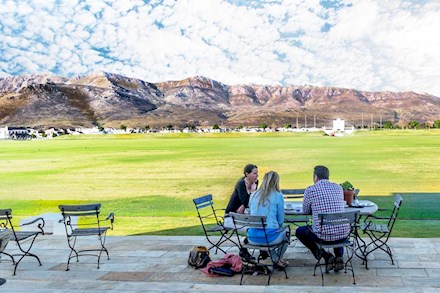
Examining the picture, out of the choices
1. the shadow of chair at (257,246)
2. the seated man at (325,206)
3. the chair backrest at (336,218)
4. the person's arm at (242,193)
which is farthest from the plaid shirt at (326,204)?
the person's arm at (242,193)

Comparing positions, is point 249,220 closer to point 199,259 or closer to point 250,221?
point 250,221

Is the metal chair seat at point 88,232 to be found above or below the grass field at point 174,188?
above

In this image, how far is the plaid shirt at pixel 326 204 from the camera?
7.30 metres

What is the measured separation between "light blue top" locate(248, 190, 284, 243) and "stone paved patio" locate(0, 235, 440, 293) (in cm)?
60

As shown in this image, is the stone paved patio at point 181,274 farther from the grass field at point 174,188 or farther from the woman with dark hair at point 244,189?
the grass field at point 174,188

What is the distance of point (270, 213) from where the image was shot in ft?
24.2

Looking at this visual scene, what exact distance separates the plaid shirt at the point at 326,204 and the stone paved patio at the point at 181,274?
2.03 feet

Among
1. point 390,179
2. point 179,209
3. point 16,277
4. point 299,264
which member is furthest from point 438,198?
point 16,277

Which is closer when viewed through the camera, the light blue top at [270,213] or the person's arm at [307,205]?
the light blue top at [270,213]

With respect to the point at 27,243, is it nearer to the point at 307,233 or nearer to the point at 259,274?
the point at 259,274

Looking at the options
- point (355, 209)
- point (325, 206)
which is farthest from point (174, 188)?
point (325, 206)

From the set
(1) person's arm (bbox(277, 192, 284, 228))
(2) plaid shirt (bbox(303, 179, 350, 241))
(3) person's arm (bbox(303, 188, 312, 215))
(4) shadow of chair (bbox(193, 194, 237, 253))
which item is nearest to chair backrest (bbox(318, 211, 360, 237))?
(2) plaid shirt (bbox(303, 179, 350, 241))

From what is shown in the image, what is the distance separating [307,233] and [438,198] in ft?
36.0

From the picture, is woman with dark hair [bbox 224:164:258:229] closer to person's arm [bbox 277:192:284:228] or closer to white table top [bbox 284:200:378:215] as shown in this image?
white table top [bbox 284:200:378:215]
